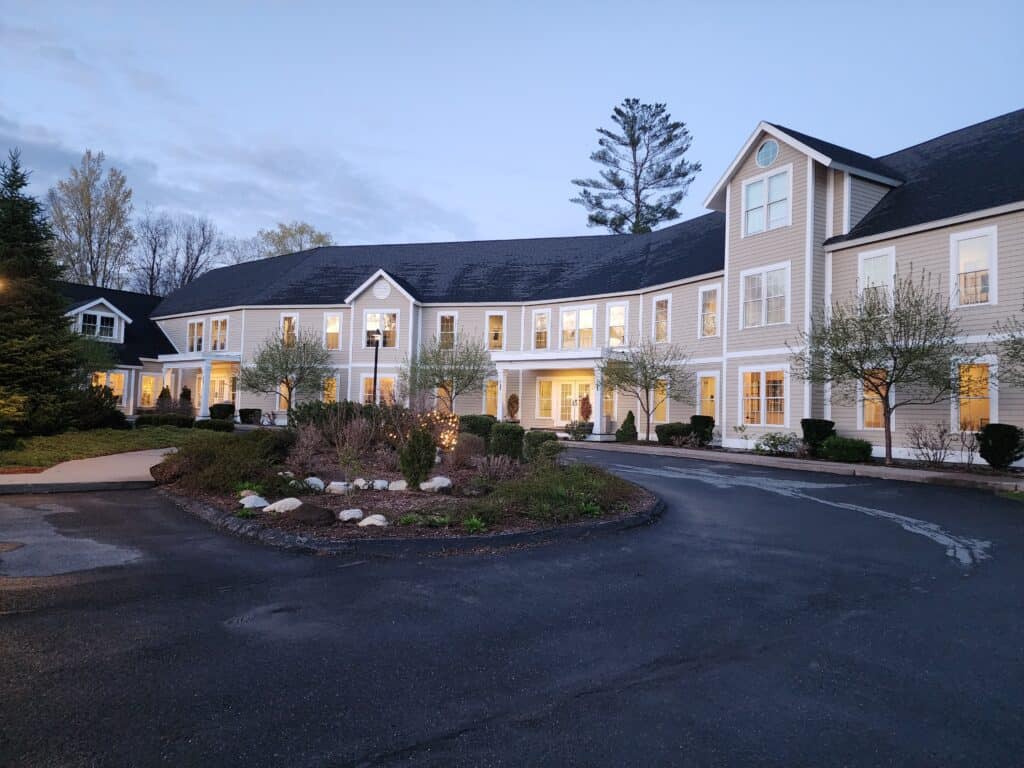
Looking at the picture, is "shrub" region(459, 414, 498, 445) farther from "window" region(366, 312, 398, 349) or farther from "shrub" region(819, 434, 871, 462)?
"window" region(366, 312, 398, 349)

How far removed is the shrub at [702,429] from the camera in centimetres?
2292

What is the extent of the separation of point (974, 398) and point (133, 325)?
42.4 m

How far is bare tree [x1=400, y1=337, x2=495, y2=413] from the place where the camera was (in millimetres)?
29250

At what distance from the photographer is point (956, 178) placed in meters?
19.0

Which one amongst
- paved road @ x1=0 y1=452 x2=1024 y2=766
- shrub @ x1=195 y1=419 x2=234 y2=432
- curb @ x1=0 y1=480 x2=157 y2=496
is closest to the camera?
paved road @ x1=0 y1=452 x2=1024 y2=766

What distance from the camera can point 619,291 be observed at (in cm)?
2898

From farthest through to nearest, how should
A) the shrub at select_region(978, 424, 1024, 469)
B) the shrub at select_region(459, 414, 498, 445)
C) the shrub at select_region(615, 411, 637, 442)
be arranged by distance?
1. the shrub at select_region(615, 411, 637, 442)
2. the shrub at select_region(459, 414, 498, 445)
3. the shrub at select_region(978, 424, 1024, 469)

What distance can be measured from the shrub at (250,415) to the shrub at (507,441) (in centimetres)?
2366

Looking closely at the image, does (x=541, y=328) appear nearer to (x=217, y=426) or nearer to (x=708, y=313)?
(x=708, y=313)

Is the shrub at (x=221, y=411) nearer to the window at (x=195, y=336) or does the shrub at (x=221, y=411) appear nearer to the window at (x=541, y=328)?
the window at (x=195, y=336)

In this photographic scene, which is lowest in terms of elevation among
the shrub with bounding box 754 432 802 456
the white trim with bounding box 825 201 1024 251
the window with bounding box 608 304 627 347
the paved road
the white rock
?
the paved road

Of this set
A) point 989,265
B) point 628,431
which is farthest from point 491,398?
point 989,265

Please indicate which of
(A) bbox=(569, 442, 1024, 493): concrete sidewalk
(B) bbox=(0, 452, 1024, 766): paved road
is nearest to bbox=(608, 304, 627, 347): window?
(A) bbox=(569, 442, 1024, 493): concrete sidewalk

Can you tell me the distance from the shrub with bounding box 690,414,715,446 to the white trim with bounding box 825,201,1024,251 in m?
6.69
